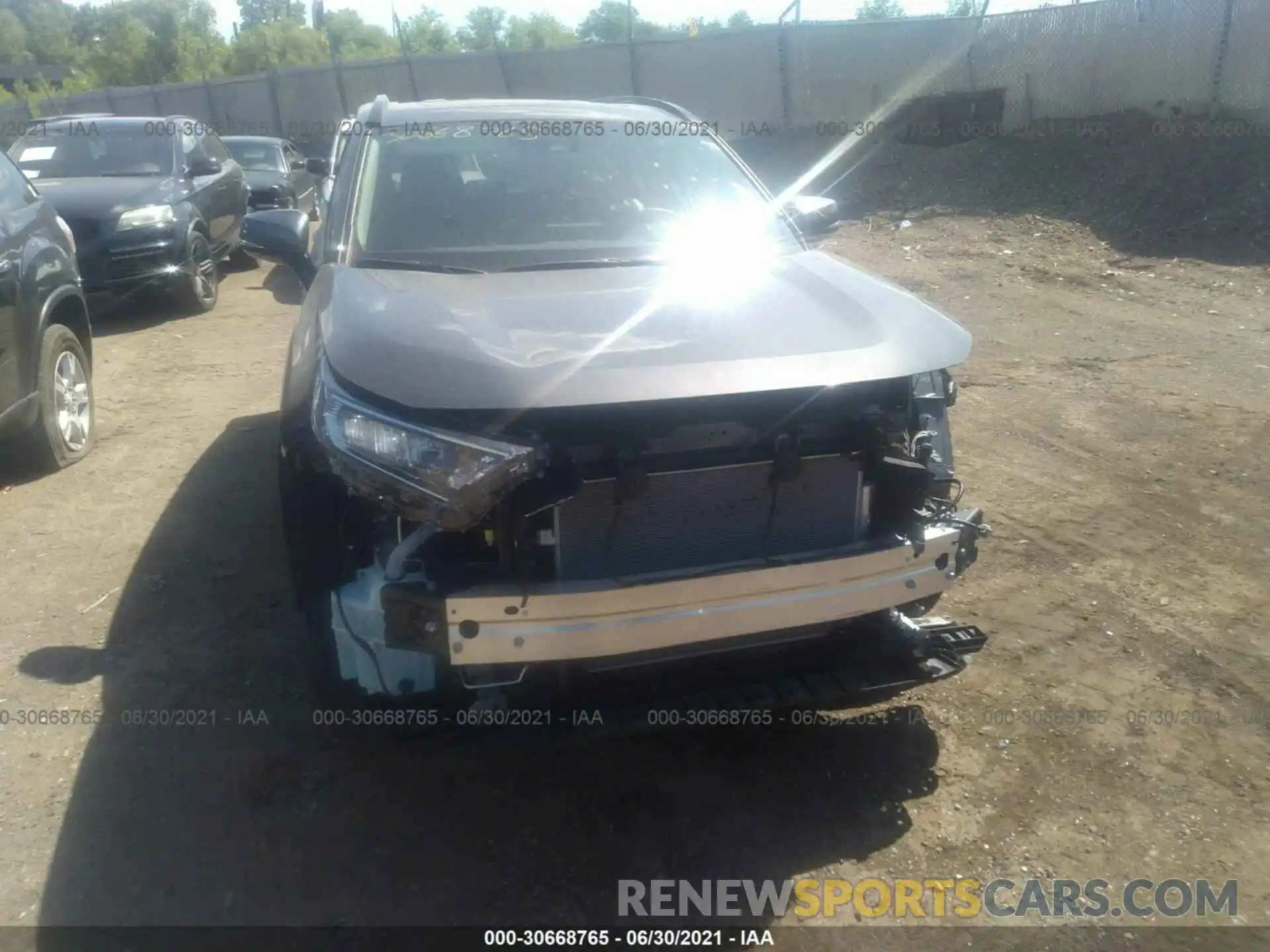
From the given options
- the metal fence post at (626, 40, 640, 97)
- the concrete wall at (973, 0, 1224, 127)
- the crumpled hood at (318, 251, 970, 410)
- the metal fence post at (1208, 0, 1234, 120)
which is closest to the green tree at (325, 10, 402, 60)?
the metal fence post at (626, 40, 640, 97)

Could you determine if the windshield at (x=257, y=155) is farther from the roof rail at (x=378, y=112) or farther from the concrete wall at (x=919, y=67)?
the roof rail at (x=378, y=112)

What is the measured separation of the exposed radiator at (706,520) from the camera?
2.67m

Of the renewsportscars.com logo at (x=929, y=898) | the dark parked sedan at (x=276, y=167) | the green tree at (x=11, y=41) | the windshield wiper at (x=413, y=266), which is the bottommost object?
the renewsportscars.com logo at (x=929, y=898)

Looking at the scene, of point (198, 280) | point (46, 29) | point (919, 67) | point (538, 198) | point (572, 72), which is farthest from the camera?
point (46, 29)

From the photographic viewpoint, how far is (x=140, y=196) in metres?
8.83

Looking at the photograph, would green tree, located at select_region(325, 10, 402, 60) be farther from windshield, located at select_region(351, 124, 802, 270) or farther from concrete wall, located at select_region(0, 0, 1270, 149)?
windshield, located at select_region(351, 124, 802, 270)

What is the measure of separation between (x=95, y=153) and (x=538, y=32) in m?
32.1

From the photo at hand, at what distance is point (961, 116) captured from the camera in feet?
50.5

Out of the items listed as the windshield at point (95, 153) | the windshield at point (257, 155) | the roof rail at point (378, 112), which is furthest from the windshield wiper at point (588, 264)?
the windshield at point (257, 155)

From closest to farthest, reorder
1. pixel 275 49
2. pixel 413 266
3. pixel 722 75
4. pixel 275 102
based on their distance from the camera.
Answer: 1. pixel 413 266
2. pixel 722 75
3. pixel 275 102
4. pixel 275 49

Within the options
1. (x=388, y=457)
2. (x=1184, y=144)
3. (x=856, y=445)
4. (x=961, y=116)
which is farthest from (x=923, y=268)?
(x=388, y=457)

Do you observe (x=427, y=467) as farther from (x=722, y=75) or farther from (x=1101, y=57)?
(x=722, y=75)

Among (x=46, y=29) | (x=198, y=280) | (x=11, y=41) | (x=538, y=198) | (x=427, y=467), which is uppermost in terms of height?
(x=46, y=29)

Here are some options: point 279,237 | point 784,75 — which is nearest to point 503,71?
point 784,75
